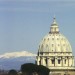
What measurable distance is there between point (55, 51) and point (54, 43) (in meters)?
3.13

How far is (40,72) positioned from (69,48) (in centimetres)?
6693

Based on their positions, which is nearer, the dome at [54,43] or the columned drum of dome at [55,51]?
the dome at [54,43]

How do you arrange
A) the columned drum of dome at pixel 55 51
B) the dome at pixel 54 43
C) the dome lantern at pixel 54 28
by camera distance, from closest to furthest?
1. the dome at pixel 54 43
2. the columned drum of dome at pixel 55 51
3. the dome lantern at pixel 54 28

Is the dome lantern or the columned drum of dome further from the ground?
the dome lantern

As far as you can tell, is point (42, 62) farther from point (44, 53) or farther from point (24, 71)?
point (24, 71)

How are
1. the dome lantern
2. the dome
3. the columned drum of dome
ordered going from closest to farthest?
the dome, the columned drum of dome, the dome lantern

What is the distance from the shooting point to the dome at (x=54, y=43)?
7530 inches

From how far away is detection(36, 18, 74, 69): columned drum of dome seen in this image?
192 metres

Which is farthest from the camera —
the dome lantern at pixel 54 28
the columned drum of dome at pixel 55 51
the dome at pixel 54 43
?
the dome lantern at pixel 54 28

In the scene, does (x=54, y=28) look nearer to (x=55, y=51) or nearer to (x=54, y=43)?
(x=54, y=43)

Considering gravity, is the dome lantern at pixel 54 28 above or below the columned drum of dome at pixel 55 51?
above

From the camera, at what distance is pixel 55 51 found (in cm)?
19338

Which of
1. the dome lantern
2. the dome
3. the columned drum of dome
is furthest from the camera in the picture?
the dome lantern

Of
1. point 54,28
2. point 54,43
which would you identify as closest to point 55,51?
point 54,43
